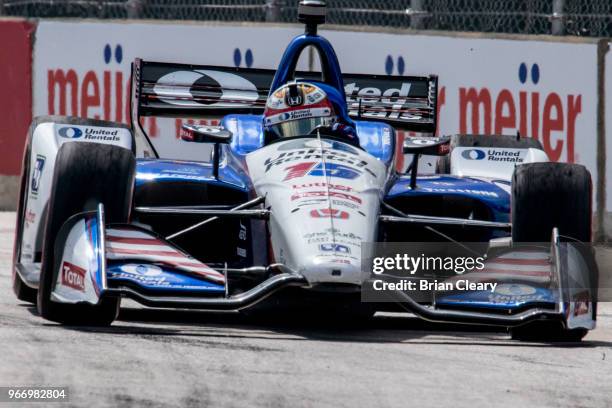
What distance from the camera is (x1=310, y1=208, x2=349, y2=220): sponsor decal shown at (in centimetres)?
700

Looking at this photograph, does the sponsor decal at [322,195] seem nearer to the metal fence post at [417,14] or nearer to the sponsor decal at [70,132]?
the sponsor decal at [70,132]

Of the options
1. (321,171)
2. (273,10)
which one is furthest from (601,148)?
(321,171)

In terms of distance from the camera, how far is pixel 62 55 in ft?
42.9

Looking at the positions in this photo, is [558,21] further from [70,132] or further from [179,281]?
[179,281]

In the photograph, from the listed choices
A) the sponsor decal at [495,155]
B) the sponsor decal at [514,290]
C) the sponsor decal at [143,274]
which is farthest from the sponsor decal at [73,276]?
the sponsor decal at [495,155]

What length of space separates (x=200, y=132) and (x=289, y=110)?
2.23 feet

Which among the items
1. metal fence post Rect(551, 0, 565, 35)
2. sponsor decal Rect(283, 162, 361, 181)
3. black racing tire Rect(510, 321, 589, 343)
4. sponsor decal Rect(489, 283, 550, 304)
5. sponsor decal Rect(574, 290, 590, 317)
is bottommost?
black racing tire Rect(510, 321, 589, 343)

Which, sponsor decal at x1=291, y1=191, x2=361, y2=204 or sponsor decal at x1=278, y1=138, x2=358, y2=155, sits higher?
sponsor decal at x1=278, y1=138, x2=358, y2=155

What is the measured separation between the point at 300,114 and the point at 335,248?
1733 millimetres

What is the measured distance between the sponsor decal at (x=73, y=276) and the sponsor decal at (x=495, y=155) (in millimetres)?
3308

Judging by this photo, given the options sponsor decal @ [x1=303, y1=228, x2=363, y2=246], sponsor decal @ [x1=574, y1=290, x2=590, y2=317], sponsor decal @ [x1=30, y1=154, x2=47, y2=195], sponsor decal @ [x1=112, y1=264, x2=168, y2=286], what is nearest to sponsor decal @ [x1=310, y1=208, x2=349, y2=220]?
sponsor decal @ [x1=303, y1=228, x2=363, y2=246]

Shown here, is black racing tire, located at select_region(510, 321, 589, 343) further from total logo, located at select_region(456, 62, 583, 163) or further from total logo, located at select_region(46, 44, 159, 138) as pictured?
total logo, located at select_region(46, 44, 159, 138)

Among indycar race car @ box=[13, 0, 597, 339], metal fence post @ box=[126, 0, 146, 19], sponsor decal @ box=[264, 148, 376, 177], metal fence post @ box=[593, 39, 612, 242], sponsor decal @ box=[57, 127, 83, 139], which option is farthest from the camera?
metal fence post @ box=[126, 0, 146, 19]

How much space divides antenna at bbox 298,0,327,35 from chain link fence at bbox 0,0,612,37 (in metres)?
3.04
